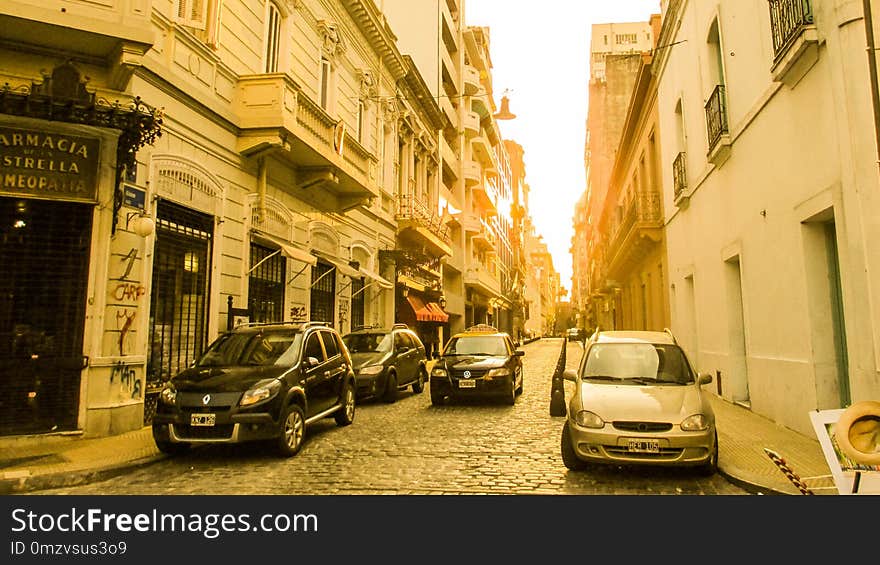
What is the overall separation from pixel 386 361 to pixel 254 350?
5.00 meters

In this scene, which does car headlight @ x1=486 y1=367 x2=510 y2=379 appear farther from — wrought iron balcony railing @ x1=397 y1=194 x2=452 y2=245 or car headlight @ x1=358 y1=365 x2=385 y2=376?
wrought iron balcony railing @ x1=397 y1=194 x2=452 y2=245

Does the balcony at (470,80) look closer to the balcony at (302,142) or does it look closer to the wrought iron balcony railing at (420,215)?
the wrought iron balcony railing at (420,215)

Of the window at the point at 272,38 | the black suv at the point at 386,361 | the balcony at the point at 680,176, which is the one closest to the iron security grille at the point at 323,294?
the black suv at the point at 386,361

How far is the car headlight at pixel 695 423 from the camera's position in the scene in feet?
20.4

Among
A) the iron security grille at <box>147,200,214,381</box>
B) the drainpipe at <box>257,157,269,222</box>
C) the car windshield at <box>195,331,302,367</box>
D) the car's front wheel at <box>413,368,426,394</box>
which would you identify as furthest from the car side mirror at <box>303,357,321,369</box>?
the car's front wheel at <box>413,368,426,394</box>

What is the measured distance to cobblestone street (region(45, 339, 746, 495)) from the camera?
609cm

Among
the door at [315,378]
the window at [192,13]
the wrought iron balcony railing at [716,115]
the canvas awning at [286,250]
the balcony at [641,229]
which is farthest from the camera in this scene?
the balcony at [641,229]

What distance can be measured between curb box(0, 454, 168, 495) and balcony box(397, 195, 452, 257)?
18.1 meters

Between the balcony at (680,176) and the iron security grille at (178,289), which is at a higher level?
the balcony at (680,176)

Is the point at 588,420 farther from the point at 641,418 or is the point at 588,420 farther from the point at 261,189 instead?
the point at 261,189

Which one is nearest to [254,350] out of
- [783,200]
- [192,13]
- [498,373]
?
[498,373]

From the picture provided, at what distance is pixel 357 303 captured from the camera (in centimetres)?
2050

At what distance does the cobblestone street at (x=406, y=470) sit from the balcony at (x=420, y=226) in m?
15.3
